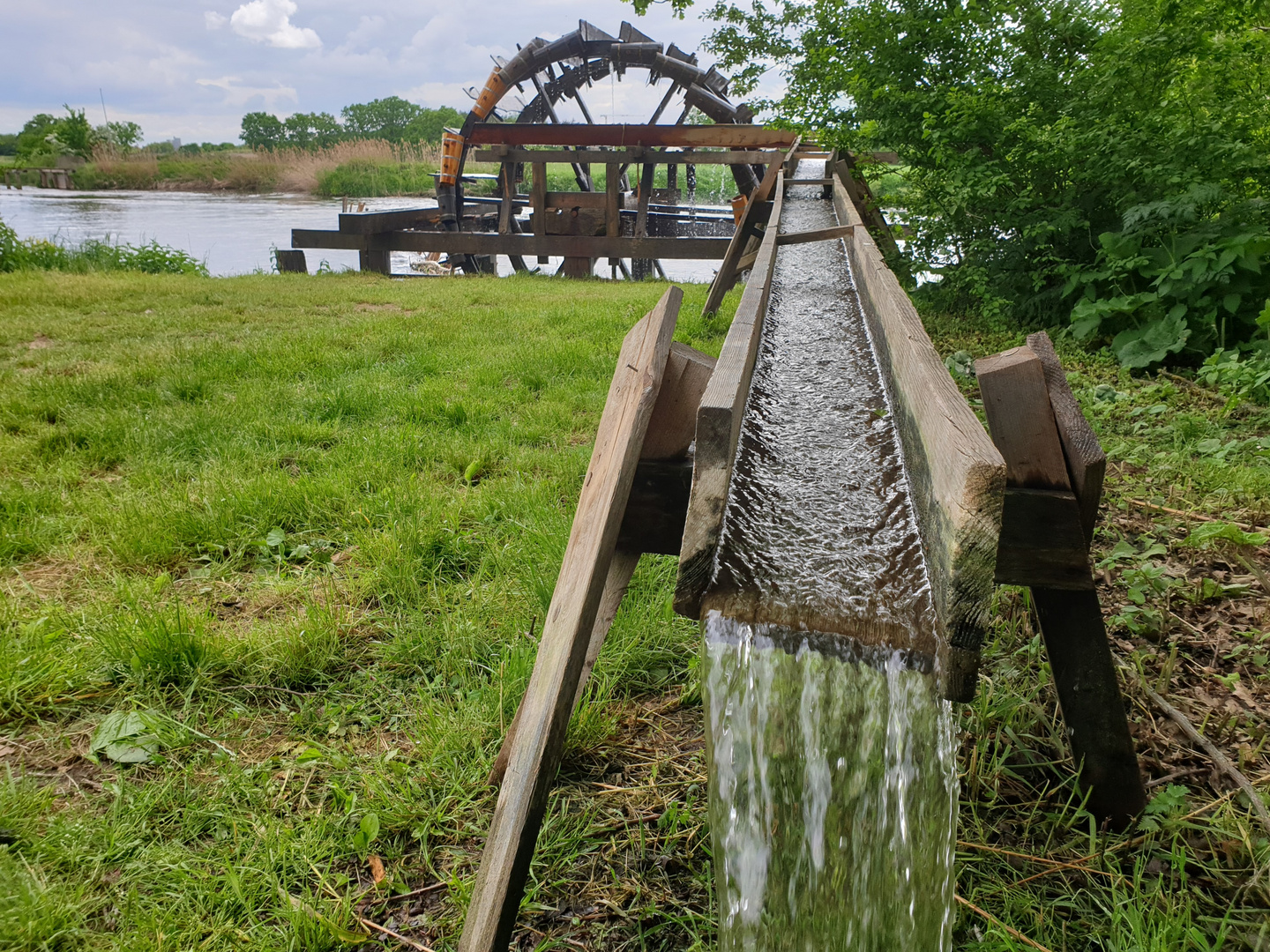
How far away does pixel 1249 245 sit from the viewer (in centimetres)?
438

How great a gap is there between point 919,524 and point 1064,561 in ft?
0.92

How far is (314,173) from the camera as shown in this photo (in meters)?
29.2

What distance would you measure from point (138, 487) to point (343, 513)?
995 mm

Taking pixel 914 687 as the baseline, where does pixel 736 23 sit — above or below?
above

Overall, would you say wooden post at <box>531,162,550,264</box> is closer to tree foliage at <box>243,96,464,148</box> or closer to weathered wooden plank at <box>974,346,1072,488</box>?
weathered wooden plank at <box>974,346,1072,488</box>

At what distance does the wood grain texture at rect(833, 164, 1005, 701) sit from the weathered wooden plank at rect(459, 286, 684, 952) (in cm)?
54

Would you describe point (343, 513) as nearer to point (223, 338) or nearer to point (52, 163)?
point (223, 338)

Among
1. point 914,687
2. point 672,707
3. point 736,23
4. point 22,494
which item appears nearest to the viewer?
point 914,687

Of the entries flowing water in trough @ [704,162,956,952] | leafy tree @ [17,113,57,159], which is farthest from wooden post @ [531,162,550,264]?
leafy tree @ [17,113,57,159]

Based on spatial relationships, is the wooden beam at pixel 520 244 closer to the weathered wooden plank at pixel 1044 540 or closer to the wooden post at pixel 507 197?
the wooden post at pixel 507 197

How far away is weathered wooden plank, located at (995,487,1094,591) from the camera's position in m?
1.43

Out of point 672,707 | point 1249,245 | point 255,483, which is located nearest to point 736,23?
point 1249,245

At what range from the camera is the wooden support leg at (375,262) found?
12387 millimetres

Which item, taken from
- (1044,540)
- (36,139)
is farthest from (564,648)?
(36,139)
